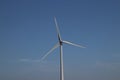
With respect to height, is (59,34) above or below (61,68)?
above

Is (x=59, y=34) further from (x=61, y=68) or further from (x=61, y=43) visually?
(x=61, y=68)

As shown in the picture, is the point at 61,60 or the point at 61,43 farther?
the point at 61,43

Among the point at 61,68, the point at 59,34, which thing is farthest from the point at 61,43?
the point at 61,68

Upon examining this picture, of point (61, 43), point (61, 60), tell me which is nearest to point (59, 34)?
point (61, 43)

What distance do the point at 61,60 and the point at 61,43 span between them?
5.00 m

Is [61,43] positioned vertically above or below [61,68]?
above

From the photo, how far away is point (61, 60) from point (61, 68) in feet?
6.11

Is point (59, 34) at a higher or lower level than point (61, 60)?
higher

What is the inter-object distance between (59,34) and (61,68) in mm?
8108

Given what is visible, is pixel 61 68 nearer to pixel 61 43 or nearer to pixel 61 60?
pixel 61 60

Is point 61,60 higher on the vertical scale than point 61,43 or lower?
lower

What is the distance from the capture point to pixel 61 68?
3784 cm

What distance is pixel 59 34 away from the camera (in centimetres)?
3956

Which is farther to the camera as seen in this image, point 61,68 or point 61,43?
point 61,43
